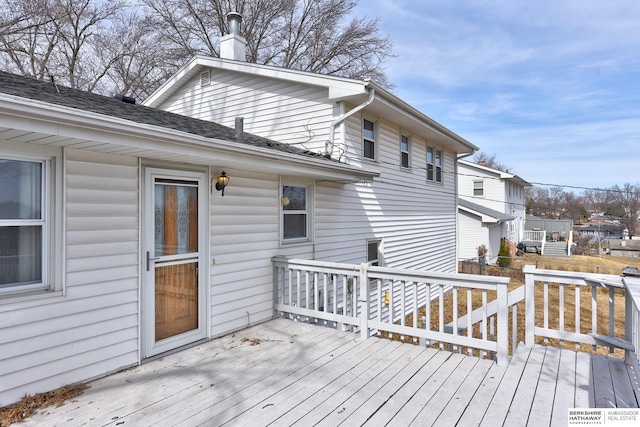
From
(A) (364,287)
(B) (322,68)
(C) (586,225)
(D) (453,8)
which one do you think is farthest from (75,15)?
(C) (586,225)

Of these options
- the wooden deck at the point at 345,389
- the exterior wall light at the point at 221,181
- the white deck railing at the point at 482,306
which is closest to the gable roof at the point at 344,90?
the exterior wall light at the point at 221,181

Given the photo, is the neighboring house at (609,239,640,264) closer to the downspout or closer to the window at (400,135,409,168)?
the window at (400,135,409,168)

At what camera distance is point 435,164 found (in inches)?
448

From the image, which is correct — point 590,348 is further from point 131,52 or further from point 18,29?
point 131,52

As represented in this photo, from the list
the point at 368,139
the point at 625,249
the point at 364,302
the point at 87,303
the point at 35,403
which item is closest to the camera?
the point at 35,403

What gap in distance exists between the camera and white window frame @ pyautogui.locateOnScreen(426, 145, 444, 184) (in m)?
11.0

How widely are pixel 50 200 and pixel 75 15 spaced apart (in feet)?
38.5

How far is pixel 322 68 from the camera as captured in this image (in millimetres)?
15625

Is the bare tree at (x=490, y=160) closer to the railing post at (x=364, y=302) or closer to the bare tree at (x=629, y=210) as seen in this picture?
the bare tree at (x=629, y=210)

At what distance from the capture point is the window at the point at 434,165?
11.0 m

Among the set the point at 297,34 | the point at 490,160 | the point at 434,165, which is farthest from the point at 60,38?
the point at 490,160

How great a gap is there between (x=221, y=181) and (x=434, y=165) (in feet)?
27.7

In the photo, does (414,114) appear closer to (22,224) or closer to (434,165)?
(434,165)

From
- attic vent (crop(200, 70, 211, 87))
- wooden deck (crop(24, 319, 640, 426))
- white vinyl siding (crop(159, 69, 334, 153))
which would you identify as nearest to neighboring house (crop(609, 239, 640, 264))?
white vinyl siding (crop(159, 69, 334, 153))
